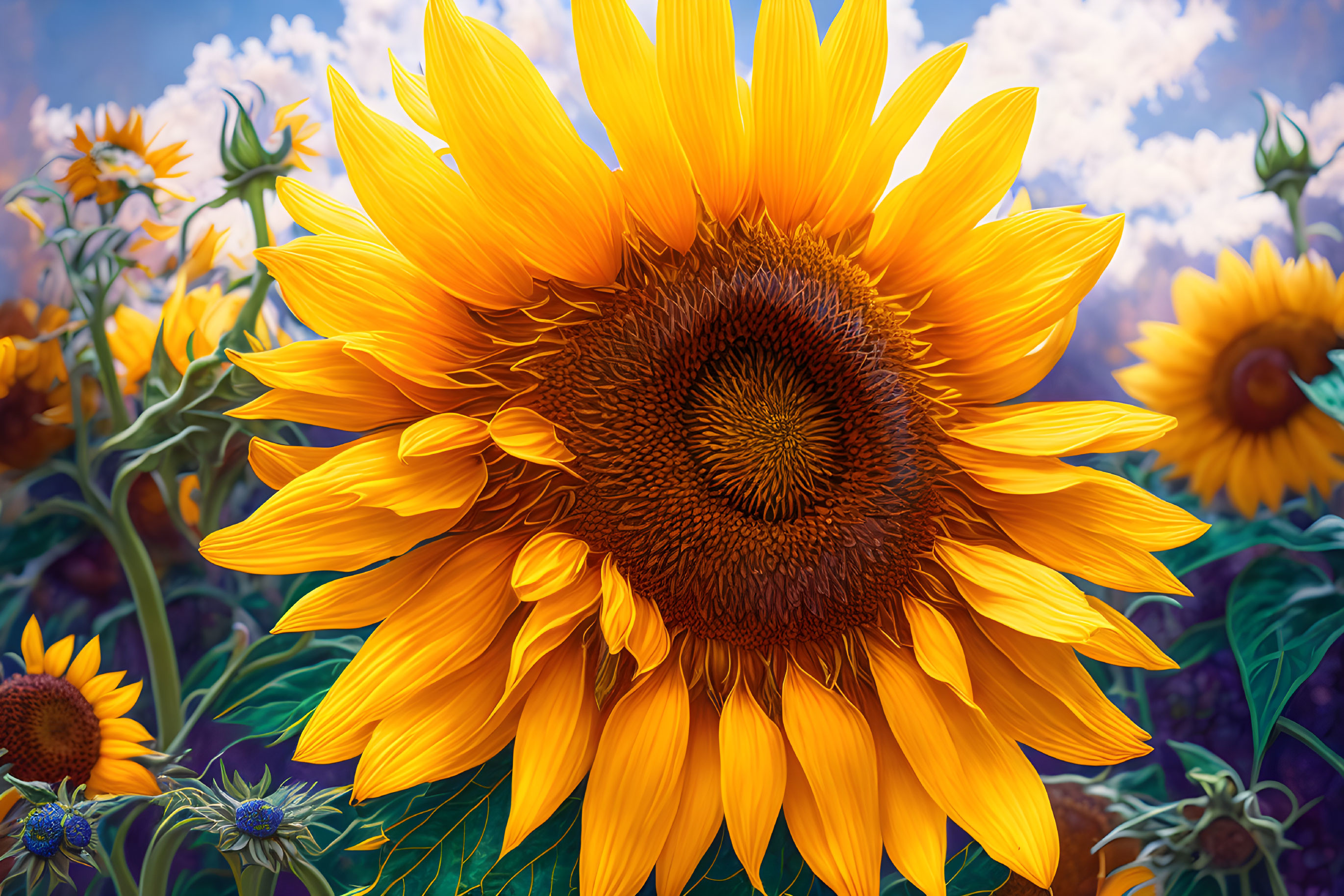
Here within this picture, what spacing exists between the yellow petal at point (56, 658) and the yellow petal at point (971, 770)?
0.47m

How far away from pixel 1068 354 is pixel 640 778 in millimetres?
364

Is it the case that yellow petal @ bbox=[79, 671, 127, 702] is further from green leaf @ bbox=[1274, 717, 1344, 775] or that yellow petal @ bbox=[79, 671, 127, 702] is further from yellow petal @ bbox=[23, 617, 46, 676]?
green leaf @ bbox=[1274, 717, 1344, 775]

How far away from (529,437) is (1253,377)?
1.62 ft

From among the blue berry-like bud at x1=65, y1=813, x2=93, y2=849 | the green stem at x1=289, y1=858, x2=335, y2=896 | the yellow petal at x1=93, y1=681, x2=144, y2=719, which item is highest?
the yellow petal at x1=93, y1=681, x2=144, y2=719

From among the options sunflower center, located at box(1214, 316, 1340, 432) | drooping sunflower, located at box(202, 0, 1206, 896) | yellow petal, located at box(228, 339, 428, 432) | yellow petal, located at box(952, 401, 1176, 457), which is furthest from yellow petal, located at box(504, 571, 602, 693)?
sunflower center, located at box(1214, 316, 1340, 432)

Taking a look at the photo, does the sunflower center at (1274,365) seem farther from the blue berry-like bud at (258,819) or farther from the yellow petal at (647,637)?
the blue berry-like bud at (258,819)

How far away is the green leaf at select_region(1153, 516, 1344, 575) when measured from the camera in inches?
19.9

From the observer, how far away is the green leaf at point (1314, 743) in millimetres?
503

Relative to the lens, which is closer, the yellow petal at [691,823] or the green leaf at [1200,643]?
the yellow petal at [691,823]

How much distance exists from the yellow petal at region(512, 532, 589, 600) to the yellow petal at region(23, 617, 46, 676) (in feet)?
1.00

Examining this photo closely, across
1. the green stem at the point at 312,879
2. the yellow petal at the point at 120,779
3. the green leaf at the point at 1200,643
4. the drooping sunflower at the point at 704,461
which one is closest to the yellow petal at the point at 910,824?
the drooping sunflower at the point at 704,461

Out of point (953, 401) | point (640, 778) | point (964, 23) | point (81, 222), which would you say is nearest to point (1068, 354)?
point (953, 401)

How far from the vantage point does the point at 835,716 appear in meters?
0.41

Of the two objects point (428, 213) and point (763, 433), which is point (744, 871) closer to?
point (763, 433)
